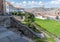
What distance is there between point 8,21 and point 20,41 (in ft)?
13.4

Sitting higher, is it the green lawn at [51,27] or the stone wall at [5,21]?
the stone wall at [5,21]

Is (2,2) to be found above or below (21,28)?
above

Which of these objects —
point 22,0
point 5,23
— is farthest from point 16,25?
point 22,0

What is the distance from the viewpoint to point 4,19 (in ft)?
33.6

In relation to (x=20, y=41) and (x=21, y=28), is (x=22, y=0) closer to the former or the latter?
(x=21, y=28)

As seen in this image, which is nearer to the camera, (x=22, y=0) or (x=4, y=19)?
(x=4, y=19)

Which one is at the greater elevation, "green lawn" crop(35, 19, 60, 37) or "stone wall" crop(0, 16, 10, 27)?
"stone wall" crop(0, 16, 10, 27)

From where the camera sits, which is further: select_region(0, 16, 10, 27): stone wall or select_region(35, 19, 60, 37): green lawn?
select_region(35, 19, 60, 37): green lawn

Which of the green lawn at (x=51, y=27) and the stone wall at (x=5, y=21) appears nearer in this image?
the stone wall at (x=5, y=21)

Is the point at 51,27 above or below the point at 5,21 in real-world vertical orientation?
below

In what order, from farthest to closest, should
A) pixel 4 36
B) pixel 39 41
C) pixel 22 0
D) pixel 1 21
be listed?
pixel 22 0 → pixel 1 21 → pixel 39 41 → pixel 4 36

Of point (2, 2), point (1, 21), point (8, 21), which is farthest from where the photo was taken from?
point (2, 2)

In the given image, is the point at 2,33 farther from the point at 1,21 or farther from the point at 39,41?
the point at 1,21

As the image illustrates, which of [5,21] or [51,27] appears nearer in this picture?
[5,21]
